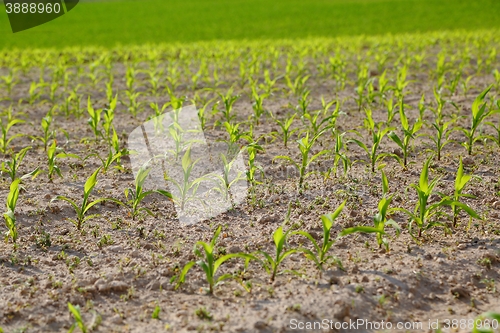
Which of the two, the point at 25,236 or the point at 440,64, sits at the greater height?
the point at 440,64

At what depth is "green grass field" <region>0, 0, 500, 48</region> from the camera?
2144 centimetres

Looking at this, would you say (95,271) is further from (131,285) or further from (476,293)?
(476,293)

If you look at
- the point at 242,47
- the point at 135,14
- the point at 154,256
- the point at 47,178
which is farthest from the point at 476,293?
the point at 135,14

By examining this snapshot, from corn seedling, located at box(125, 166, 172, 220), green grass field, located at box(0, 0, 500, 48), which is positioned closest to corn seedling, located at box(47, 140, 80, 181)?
corn seedling, located at box(125, 166, 172, 220)

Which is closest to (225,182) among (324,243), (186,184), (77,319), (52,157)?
(186,184)

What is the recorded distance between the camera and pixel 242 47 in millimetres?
14312

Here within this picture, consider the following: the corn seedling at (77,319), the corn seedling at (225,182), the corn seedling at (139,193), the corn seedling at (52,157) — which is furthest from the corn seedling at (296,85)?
the corn seedling at (77,319)

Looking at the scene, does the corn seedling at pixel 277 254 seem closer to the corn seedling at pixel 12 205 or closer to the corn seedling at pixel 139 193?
the corn seedling at pixel 139 193

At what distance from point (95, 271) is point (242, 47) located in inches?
457

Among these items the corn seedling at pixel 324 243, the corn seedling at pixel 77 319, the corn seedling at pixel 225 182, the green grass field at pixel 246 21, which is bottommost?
the corn seedling at pixel 77 319

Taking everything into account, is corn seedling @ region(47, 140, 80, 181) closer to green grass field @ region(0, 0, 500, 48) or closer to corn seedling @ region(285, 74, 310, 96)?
corn seedling @ region(285, 74, 310, 96)

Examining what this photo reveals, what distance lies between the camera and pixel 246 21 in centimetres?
2639

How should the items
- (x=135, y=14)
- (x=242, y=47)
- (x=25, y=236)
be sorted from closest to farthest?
(x=25, y=236) → (x=242, y=47) → (x=135, y=14)

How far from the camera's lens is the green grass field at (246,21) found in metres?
21.4
